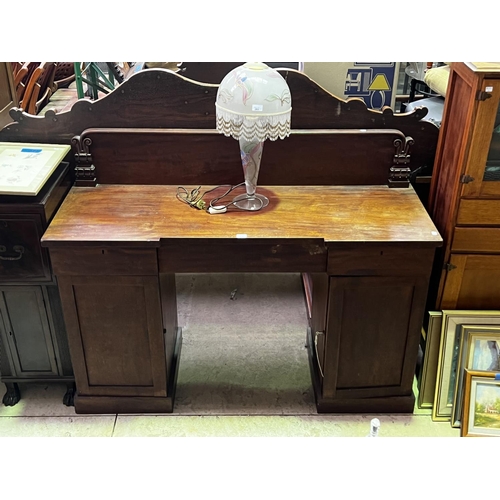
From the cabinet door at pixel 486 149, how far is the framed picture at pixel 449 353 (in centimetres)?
49

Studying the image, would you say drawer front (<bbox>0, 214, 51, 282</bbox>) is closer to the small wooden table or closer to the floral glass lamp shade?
the small wooden table

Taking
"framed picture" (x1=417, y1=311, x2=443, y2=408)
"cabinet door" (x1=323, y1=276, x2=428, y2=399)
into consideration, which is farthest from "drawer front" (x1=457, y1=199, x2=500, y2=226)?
"framed picture" (x1=417, y1=311, x2=443, y2=408)

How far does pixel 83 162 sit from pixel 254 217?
28.3 inches

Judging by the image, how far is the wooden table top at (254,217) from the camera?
198 centimetres

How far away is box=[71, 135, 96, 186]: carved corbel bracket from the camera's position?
86.8 inches

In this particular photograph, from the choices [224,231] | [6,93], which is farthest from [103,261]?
[6,93]

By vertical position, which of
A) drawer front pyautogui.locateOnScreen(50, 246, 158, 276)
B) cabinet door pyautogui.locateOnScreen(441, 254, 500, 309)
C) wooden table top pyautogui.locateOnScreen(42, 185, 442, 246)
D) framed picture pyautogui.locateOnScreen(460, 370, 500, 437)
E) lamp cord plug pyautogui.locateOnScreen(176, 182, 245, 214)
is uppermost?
lamp cord plug pyautogui.locateOnScreen(176, 182, 245, 214)

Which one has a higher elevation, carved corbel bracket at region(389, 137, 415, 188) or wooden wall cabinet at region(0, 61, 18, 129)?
wooden wall cabinet at region(0, 61, 18, 129)

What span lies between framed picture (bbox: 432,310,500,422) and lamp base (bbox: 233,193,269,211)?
0.83 metres

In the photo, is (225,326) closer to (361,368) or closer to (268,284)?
(268,284)

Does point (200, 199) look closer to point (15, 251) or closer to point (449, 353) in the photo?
point (15, 251)

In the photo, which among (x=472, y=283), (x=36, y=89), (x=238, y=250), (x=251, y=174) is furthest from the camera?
(x=36, y=89)

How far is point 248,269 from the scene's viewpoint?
80.1 inches

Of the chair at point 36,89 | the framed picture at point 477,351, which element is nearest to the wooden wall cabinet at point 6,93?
the chair at point 36,89
